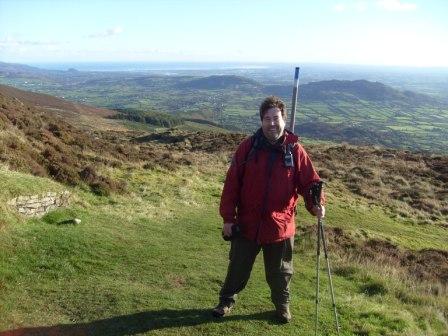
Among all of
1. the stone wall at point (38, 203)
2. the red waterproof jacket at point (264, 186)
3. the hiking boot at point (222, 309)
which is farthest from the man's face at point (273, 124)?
the stone wall at point (38, 203)

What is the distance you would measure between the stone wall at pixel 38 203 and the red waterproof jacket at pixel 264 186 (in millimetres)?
6316

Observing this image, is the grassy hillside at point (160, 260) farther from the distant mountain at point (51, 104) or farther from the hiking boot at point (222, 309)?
the distant mountain at point (51, 104)

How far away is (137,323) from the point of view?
6.69m

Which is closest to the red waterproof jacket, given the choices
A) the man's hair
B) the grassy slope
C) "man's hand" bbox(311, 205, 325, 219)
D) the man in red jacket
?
the man in red jacket

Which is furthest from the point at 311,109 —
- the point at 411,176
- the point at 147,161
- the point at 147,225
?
the point at 147,225

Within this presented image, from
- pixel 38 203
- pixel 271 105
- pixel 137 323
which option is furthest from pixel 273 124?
pixel 38 203

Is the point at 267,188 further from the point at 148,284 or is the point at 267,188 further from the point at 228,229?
the point at 148,284

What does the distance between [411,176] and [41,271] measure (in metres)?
30.8

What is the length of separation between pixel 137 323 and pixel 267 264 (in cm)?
204

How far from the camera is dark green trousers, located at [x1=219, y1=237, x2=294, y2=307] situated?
21.9ft

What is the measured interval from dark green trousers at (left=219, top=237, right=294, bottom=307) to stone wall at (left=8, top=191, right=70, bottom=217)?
601 centimetres

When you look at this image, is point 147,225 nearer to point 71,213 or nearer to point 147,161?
point 71,213

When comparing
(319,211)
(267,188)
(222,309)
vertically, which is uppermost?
(267,188)

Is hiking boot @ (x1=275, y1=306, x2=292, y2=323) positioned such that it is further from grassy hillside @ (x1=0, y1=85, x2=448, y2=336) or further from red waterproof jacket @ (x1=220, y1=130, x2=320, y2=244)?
red waterproof jacket @ (x1=220, y1=130, x2=320, y2=244)
